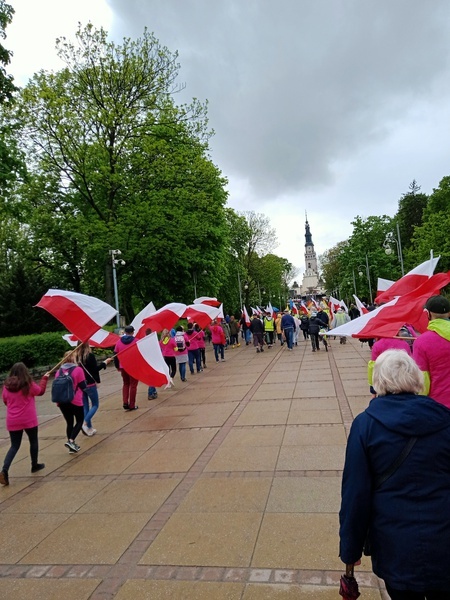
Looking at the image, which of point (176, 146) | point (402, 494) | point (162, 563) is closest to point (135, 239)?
point (176, 146)

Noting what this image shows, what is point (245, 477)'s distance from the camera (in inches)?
224

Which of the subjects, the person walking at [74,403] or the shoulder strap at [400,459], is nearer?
the shoulder strap at [400,459]

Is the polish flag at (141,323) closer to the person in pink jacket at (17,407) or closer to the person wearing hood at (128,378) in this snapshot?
the person wearing hood at (128,378)

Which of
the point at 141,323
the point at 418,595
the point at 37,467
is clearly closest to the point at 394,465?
the point at 418,595

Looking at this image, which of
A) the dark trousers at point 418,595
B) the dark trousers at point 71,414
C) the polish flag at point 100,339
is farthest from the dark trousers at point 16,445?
the dark trousers at point 418,595

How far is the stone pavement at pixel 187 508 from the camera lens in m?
3.64

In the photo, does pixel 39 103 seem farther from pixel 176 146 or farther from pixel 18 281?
pixel 18 281

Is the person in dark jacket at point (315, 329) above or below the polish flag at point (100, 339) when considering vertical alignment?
below

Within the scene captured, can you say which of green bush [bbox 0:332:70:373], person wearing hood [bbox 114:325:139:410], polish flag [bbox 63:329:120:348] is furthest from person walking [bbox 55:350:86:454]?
green bush [bbox 0:332:70:373]

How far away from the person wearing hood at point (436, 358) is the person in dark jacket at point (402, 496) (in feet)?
6.40

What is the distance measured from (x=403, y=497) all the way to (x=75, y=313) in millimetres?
6881

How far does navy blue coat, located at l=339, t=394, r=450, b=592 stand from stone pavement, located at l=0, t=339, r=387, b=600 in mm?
1479

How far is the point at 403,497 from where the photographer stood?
2082 millimetres

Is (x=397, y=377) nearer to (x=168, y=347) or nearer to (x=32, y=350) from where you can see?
(x=168, y=347)
